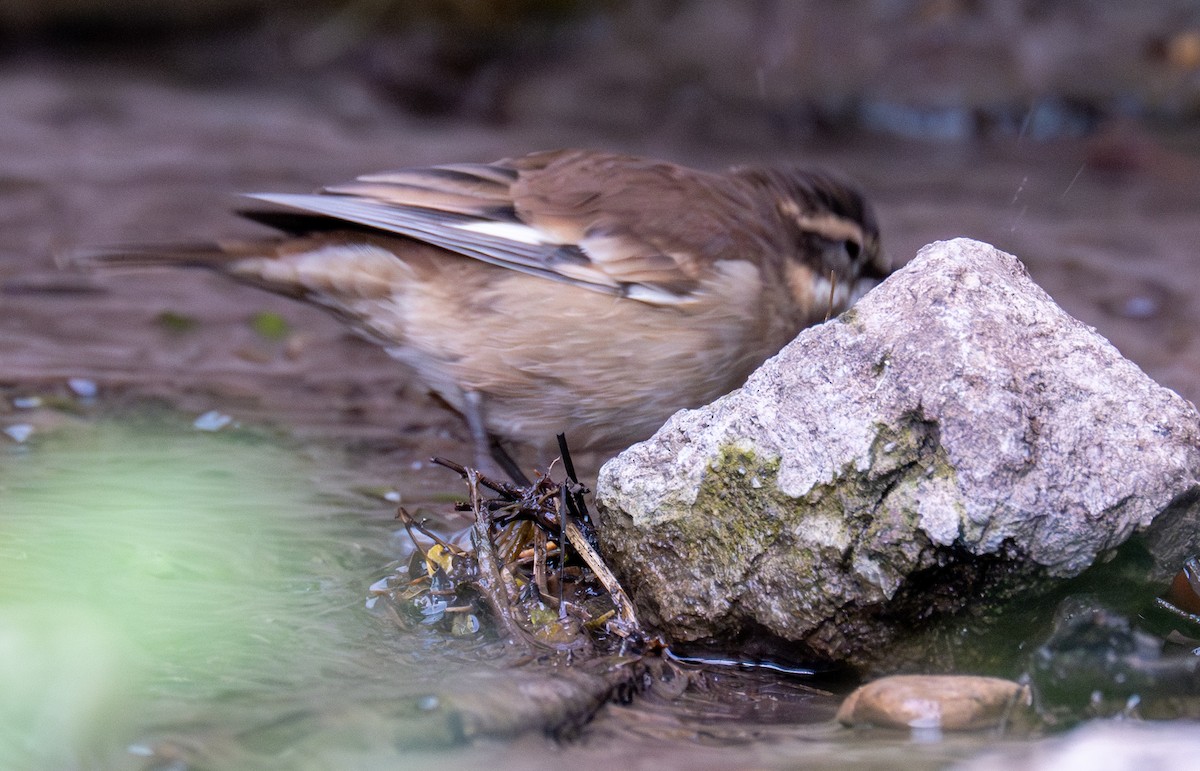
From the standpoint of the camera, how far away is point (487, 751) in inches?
108

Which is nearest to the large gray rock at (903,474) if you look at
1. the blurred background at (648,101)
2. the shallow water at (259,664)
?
the shallow water at (259,664)

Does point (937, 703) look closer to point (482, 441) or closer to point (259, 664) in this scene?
point (259, 664)

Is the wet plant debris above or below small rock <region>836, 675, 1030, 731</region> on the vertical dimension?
below

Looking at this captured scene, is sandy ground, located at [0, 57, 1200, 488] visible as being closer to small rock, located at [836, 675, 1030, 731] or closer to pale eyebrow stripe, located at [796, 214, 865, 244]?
pale eyebrow stripe, located at [796, 214, 865, 244]

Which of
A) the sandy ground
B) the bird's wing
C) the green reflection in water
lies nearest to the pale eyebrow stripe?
the bird's wing

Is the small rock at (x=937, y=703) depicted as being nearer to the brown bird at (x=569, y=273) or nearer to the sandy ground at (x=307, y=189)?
the brown bird at (x=569, y=273)

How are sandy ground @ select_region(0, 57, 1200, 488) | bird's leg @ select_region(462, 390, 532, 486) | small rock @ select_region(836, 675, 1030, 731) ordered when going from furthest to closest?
sandy ground @ select_region(0, 57, 1200, 488) < bird's leg @ select_region(462, 390, 532, 486) < small rock @ select_region(836, 675, 1030, 731)

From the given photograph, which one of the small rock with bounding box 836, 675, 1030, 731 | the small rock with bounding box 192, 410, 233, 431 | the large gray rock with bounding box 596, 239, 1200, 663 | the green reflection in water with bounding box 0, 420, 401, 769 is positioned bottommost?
the small rock with bounding box 192, 410, 233, 431

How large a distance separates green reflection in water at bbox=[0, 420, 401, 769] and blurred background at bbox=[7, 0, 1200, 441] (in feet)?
12.6

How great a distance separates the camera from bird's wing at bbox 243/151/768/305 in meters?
4.64

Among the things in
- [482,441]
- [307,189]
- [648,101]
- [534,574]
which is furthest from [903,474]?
[648,101]

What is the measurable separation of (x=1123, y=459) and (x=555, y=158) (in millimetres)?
2577

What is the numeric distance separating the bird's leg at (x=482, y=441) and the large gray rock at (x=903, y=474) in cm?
134

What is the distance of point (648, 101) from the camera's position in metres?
12.2
